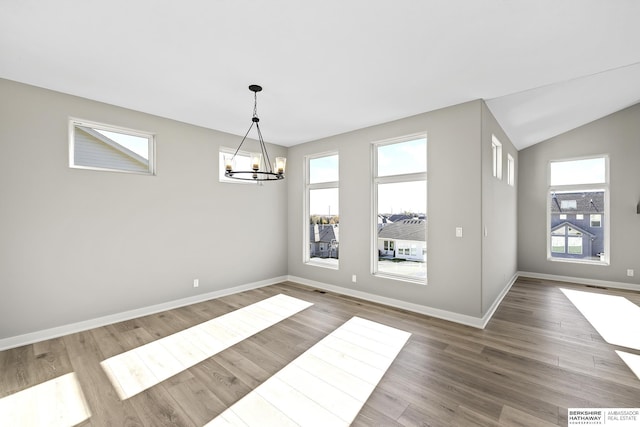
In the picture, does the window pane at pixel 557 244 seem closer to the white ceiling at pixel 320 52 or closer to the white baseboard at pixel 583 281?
the white baseboard at pixel 583 281

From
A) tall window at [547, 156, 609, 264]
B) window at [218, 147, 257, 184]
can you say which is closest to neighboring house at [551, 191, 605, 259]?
tall window at [547, 156, 609, 264]

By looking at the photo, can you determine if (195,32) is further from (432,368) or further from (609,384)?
(609,384)

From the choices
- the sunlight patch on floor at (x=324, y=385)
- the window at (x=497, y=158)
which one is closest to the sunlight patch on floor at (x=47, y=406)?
the sunlight patch on floor at (x=324, y=385)

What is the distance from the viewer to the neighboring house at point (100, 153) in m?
3.36

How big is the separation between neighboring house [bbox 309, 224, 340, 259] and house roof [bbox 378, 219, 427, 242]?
3.02 feet

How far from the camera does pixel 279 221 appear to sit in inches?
222

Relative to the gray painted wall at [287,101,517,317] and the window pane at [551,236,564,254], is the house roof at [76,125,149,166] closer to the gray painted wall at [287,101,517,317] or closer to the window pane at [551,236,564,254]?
the gray painted wall at [287,101,517,317]

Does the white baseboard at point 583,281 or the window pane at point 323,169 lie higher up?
the window pane at point 323,169

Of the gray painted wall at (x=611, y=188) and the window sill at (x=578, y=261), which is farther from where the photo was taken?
the window sill at (x=578, y=261)

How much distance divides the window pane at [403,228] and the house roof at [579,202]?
13.1 feet

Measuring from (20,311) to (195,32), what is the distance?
3.38m

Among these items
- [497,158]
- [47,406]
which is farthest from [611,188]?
[47,406]

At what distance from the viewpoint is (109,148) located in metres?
3.58

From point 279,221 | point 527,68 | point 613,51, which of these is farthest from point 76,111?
point 613,51
